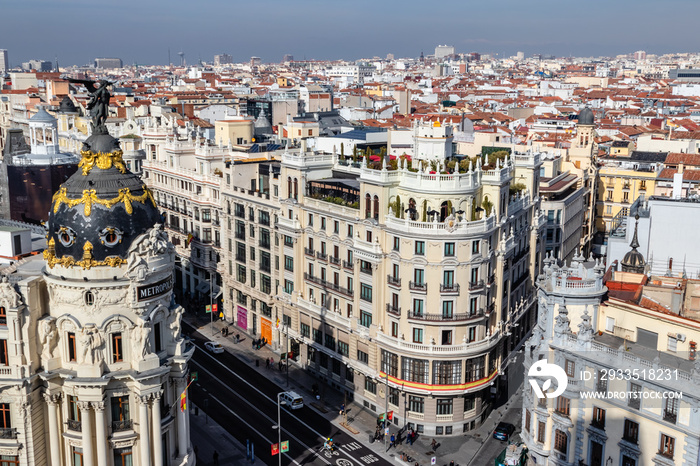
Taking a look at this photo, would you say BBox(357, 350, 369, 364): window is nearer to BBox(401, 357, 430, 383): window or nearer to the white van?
BBox(401, 357, 430, 383): window

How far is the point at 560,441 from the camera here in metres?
59.4

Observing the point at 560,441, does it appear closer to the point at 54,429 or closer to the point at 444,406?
the point at 444,406

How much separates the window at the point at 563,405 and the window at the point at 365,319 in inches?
1131

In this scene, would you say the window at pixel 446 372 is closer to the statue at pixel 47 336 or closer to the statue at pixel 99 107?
the statue at pixel 47 336

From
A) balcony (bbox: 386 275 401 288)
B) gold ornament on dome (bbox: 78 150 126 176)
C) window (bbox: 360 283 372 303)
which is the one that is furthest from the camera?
window (bbox: 360 283 372 303)

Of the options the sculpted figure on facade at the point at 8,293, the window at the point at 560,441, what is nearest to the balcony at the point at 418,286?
the window at the point at 560,441

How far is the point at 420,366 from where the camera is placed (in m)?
79.1

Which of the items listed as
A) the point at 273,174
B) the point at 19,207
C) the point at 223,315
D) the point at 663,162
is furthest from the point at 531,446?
the point at 663,162

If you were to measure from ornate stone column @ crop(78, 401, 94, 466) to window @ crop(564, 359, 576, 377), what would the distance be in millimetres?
35517

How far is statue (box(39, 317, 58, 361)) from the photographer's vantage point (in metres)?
50.8

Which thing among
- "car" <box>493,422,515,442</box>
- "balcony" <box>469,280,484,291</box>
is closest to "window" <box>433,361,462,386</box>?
"car" <box>493,422,515,442</box>

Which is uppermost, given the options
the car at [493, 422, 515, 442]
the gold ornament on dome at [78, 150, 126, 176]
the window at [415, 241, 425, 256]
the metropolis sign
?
the gold ornament on dome at [78, 150, 126, 176]

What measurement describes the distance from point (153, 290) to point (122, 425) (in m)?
9.64

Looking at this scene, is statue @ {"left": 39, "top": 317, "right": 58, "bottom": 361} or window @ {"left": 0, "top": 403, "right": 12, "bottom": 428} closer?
statue @ {"left": 39, "top": 317, "right": 58, "bottom": 361}
